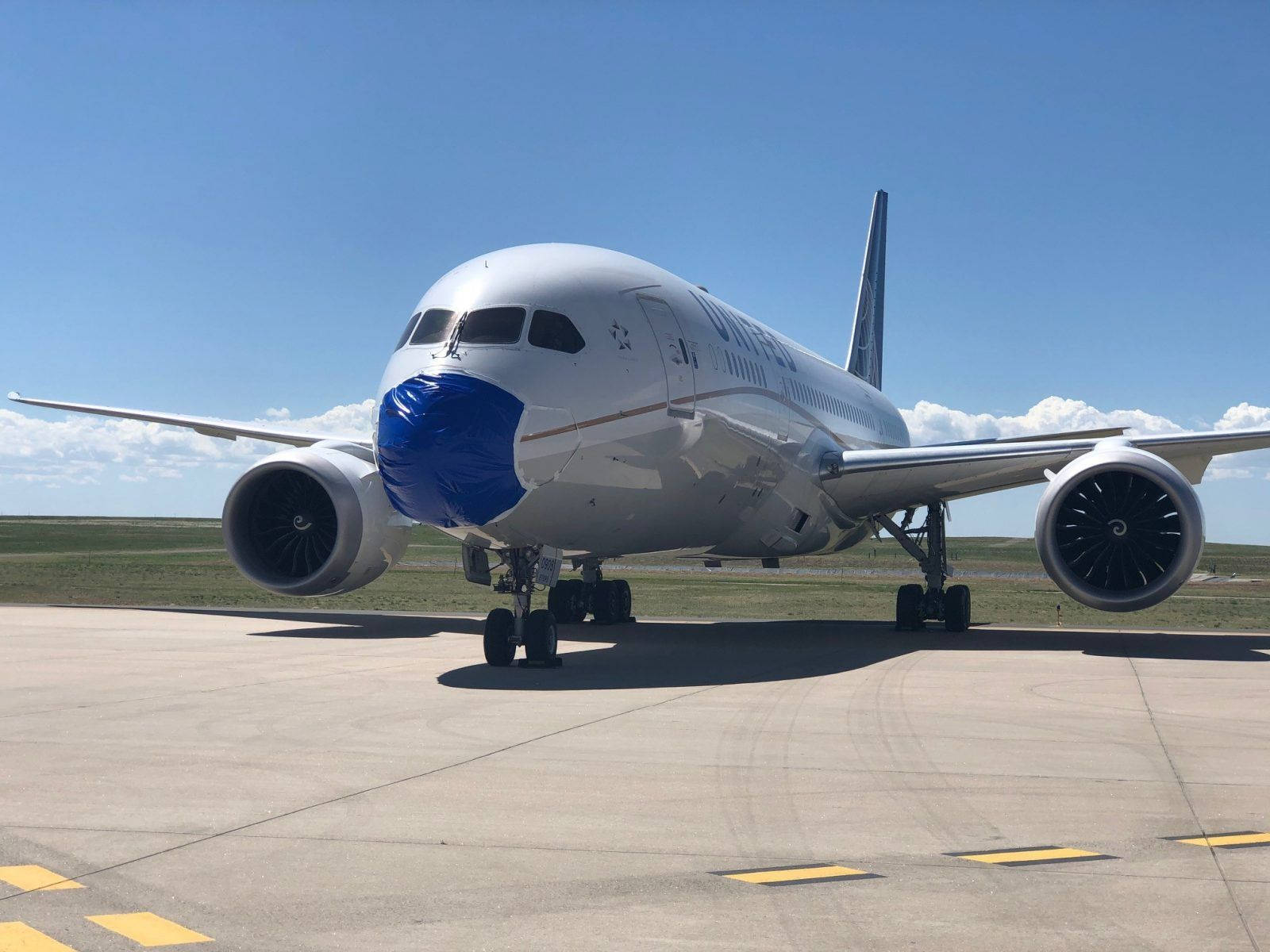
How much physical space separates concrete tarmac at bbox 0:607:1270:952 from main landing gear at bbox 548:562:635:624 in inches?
301

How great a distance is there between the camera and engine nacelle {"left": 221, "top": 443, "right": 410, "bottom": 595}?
51.5 feet

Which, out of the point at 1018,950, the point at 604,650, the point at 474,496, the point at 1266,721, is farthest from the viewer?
the point at 604,650

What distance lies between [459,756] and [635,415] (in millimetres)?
5492

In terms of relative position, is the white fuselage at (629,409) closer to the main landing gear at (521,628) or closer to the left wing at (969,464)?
the main landing gear at (521,628)

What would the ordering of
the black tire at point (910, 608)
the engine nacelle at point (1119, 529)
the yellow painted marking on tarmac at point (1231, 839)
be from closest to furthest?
the yellow painted marking on tarmac at point (1231, 839)
the engine nacelle at point (1119, 529)
the black tire at point (910, 608)

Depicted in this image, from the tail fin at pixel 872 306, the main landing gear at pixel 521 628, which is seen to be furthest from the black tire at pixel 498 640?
the tail fin at pixel 872 306

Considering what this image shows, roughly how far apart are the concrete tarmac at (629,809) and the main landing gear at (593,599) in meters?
7.65

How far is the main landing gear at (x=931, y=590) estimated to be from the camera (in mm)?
19875

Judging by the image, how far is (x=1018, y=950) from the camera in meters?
3.91

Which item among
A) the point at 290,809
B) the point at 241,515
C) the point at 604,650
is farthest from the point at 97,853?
the point at 241,515

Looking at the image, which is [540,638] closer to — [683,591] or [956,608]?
[956,608]

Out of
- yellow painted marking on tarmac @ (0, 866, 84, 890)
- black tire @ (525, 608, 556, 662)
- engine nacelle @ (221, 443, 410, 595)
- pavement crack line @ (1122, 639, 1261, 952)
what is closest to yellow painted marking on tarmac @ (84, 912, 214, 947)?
yellow painted marking on tarmac @ (0, 866, 84, 890)

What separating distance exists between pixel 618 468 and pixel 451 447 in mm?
2096

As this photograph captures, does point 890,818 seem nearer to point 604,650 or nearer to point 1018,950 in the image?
point 1018,950
